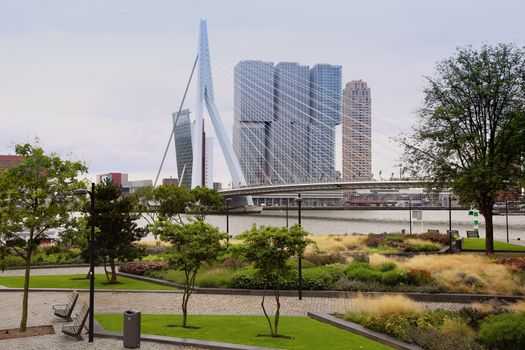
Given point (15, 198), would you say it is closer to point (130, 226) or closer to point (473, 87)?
point (130, 226)

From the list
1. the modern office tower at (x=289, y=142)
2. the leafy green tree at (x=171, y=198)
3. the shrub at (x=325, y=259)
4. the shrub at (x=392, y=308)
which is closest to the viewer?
the shrub at (x=392, y=308)

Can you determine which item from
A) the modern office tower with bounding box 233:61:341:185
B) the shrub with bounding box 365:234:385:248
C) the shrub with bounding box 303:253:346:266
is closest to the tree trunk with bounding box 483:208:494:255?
the shrub with bounding box 365:234:385:248

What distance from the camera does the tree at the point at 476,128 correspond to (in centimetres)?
3086

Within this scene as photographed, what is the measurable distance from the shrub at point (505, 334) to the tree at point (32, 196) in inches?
446

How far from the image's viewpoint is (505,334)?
11.6 metres

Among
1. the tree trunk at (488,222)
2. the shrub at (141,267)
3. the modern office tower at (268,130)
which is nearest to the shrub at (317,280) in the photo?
the shrub at (141,267)

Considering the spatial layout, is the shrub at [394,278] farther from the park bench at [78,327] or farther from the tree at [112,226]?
the park bench at [78,327]

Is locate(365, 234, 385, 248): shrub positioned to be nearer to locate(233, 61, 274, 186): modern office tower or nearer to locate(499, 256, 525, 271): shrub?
locate(499, 256, 525, 271): shrub

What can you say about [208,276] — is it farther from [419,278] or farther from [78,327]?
[78,327]

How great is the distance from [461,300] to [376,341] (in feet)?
24.2

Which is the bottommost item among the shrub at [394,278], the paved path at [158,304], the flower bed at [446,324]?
the paved path at [158,304]

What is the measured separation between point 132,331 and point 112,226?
11.7 metres

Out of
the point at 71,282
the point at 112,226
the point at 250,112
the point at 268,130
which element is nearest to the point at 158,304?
the point at 112,226

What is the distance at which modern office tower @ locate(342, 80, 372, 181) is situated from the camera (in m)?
81.7
